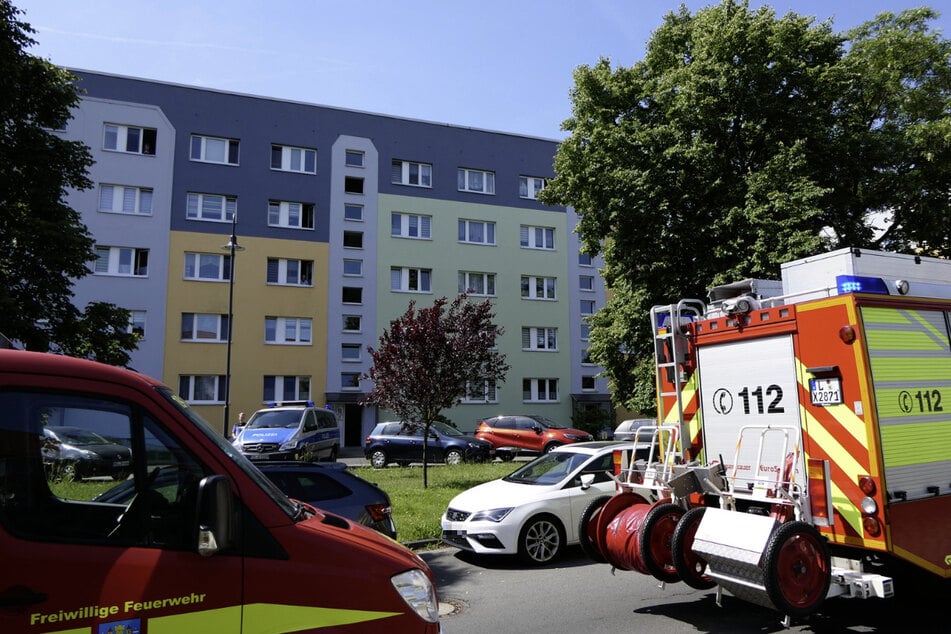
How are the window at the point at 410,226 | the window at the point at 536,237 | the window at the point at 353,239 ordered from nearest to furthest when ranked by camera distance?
the window at the point at 353,239, the window at the point at 410,226, the window at the point at 536,237

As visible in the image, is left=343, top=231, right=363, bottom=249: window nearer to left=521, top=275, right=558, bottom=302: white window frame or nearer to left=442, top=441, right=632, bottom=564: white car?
left=521, top=275, right=558, bottom=302: white window frame

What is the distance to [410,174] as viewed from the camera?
38.6 meters

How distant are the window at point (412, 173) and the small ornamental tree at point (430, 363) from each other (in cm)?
2334

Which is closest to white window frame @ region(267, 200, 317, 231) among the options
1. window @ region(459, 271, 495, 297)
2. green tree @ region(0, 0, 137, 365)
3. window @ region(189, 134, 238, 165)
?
window @ region(189, 134, 238, 165)

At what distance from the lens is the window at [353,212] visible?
120 ft

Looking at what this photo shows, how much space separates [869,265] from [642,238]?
460 inches

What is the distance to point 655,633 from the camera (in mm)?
5578

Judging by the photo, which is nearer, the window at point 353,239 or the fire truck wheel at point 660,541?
the fire truck wheel at point 660,541

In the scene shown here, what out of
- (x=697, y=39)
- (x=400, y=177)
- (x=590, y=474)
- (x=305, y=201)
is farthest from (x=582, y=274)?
(x=590, y=474)

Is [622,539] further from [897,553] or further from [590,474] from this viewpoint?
[590,474]

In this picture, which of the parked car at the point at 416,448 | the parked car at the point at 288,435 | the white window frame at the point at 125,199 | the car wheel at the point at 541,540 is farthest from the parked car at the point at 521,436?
the white window frame at the point at 125,199

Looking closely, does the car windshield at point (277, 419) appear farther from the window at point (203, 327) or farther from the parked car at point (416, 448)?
the window at point (203, 327)

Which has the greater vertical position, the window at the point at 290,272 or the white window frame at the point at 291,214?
the white window frame at the point at 291,214

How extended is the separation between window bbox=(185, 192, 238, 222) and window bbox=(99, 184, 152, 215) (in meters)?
1.85
